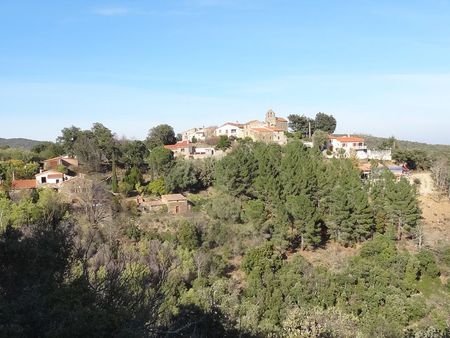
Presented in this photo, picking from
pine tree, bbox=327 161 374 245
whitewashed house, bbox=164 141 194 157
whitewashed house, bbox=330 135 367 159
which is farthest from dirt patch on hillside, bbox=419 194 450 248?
whitewashed house, bbox=164 141 194 157

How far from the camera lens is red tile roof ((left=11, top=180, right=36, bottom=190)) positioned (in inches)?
1343

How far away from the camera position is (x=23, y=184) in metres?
35.1

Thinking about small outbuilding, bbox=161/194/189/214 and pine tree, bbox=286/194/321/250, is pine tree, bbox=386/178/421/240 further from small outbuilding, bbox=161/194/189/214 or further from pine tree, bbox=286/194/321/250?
small outbuilding, bbox=161/194/189/214

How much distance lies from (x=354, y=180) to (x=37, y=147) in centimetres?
3615

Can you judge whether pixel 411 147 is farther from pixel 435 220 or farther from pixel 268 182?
pixel 268 182

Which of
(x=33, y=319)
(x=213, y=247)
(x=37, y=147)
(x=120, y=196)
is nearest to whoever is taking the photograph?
(x=33, y=319)

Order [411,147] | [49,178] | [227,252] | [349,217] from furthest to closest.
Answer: [411,147]
[49,178]
[349,217]
[227,252]

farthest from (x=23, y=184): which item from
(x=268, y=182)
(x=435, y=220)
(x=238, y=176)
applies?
(x=435, y=220)

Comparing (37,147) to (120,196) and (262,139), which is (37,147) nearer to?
(120,196)

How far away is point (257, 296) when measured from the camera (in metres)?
22.4

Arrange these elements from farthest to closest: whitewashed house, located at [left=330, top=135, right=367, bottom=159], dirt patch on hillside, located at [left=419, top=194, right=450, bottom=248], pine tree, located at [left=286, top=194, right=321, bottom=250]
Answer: whitewashed house, located at [left=330, top=135, right=367, bottom=159] < dirt patch on hillside, located at [left=419, top=194, right=450, bottom=248] < pine tree, located at [left=286, top=194, right=321, bottom=250]

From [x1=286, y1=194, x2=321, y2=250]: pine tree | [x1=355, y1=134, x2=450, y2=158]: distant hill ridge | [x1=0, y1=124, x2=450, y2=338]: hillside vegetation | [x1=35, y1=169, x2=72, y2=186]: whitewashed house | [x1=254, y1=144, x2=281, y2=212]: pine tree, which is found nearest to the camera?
[x1=0, y1=124, x2=450, y2=338]: hillside vegetation

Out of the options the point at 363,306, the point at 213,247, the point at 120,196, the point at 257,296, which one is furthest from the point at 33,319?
the point at 120,196

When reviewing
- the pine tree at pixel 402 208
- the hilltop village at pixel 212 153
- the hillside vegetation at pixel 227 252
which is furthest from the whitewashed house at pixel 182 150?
the pine tree at pixel 402 208
